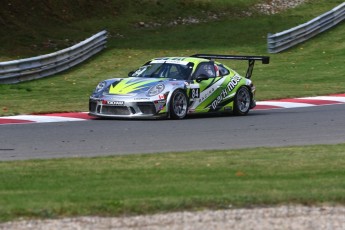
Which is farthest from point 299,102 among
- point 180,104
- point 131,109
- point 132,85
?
point 131,109

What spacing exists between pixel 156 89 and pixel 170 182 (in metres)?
7.80

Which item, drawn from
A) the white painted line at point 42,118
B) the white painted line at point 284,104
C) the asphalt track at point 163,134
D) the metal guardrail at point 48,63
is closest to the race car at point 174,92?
the asphalt track at point 163,134

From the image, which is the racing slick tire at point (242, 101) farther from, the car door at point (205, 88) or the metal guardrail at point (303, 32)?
the metal guardrail at point (303, 32)

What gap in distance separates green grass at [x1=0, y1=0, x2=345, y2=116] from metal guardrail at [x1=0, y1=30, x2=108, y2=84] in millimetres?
259

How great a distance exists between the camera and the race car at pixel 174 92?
57.6 feet

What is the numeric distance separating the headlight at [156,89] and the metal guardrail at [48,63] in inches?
287

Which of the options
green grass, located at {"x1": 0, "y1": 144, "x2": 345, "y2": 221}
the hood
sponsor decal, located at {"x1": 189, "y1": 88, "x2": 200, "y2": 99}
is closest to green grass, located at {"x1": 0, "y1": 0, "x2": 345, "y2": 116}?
the hood

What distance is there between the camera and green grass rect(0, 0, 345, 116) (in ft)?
74.4

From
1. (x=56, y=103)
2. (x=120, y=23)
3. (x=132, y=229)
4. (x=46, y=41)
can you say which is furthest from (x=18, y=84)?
Answer: (x=132, y=229)

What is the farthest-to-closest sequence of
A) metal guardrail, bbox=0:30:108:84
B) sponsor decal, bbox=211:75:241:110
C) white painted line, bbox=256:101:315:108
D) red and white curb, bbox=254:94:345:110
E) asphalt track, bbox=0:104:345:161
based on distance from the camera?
metal guardrail, bbox=0:30:108:84 < red and white curb, bbox=254:94:345:110 < white painted line, bbox=256:101:315:108 < sponsor decal, bbox=211:75:241:110 < asphalt track, bbox=0:104:345:161

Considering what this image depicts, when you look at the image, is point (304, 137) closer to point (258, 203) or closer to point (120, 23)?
point (258, 203)

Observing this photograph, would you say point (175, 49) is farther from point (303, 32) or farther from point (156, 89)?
point (156, 89)

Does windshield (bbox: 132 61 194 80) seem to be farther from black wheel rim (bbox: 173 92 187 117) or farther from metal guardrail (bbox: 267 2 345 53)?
metal guardrail (bbox: 267 2 345 53)

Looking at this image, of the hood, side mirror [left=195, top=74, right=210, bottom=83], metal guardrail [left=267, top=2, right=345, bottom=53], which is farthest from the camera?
metal guardrail [left=267, top=2, right=345, bottom=53]
